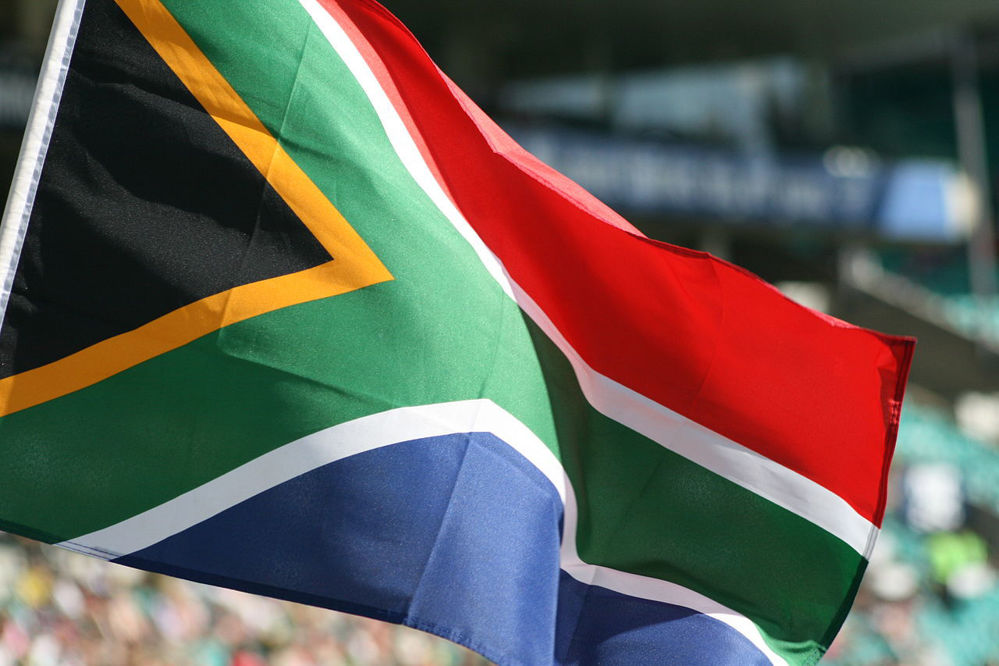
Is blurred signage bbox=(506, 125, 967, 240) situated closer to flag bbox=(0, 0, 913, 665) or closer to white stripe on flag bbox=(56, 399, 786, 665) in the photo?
flag bbox=(0, 0, 913, 665)

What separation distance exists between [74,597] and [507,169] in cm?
510

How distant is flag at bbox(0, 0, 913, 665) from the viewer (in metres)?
2.80

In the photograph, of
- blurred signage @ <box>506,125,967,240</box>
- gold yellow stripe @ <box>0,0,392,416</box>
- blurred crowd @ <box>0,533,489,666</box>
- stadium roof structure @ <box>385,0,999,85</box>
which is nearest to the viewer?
gold yellow stripe @ <box>0,0,392,416</box>

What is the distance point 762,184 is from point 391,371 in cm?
1553

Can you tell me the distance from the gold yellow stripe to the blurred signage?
12.9 m

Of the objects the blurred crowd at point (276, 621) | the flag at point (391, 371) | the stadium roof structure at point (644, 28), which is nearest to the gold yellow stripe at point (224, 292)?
the flag at point (391, 371)

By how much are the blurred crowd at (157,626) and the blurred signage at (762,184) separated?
28.6 ft

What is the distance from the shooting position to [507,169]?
3.27 metres

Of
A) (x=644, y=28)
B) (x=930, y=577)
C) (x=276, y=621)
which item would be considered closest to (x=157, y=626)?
(x=276, y=621)

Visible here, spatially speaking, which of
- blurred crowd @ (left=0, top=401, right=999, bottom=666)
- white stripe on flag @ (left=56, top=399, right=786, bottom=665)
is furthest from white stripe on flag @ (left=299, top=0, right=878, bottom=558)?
blurred crowd @ (left=0, top=401, right=999, bottom=666)

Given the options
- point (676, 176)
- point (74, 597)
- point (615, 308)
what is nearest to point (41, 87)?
point (615, 308)

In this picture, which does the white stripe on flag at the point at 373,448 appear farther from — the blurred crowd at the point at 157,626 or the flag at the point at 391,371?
the blurred crowd at the point at 157,626

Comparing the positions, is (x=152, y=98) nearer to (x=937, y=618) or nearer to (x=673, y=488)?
(x=673, y=488)

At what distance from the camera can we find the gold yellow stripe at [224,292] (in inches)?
109
